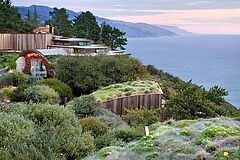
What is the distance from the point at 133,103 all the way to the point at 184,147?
25.2ft

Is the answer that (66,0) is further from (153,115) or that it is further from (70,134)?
(70,134)

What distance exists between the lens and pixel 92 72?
16.7m

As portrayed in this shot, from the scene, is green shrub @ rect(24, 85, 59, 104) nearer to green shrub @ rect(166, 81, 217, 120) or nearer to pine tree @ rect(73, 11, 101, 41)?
green shrub @ rect(166, 81, 217, 120)

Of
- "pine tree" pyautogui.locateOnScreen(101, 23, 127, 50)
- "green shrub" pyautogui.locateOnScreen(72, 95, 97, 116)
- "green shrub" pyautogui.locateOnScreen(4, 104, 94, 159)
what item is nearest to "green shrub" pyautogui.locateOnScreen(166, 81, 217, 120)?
"green shrub" pyautogui.locateOnScreen(72, 95, 97, 116)

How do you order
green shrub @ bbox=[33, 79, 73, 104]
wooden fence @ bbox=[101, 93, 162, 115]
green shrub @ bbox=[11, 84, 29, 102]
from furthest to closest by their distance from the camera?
1. green shrub @ bbox=[33, 79, 73, 104]
2. wooden fence @ bbox=[101, 93, 162, 115]
3. green shrub @ bbox=[11, 84, 29, 102]

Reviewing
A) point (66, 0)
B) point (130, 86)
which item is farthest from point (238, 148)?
point (66, 0)

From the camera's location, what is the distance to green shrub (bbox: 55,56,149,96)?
54.3 feet

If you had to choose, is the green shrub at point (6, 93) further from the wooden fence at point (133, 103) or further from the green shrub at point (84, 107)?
the wooden fence at point (133, 103)

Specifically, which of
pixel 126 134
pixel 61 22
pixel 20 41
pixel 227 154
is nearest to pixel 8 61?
pixel 20 41

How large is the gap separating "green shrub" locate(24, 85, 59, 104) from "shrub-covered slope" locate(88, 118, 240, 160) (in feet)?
19.5

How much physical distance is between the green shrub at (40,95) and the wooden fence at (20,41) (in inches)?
753

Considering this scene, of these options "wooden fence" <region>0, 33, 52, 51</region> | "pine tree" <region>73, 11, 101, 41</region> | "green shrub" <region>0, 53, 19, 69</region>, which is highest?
"pine tree" <region>73, 11, 101, 41</region>

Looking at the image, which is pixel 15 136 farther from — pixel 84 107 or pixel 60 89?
pixel 60 89

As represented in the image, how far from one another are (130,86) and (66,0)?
43051 mm
